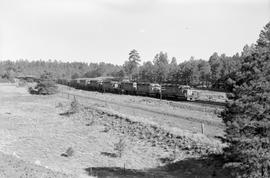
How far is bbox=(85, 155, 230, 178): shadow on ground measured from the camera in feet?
62.9

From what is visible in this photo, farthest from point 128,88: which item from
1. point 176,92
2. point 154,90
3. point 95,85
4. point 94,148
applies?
point 94,148

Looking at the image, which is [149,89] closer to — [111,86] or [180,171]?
[111,86]

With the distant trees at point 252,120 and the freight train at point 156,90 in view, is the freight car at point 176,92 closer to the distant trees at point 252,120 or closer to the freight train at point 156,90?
the freight train at point 156,90

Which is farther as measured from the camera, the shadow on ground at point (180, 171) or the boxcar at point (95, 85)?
the boxcar at point (95, 85)

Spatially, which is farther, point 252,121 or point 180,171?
point 180,171

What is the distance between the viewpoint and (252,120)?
13539 millimetres

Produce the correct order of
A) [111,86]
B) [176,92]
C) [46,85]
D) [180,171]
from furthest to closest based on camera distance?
[111,86]
[46,85]
[176,92]
[180,171]

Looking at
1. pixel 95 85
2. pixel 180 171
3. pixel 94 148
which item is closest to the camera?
pixel 180 171

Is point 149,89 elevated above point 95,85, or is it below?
below

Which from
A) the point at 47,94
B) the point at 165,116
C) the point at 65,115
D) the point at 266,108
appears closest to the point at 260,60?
the point at 266,108

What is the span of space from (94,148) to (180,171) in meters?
8.91

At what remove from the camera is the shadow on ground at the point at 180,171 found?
19.2m

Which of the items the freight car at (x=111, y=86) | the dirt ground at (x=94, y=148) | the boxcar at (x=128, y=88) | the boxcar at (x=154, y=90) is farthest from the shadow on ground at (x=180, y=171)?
the freight car at (x=111, y=86)

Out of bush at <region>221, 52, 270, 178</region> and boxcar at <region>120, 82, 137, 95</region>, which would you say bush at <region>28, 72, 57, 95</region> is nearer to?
boxcar at <region>120, 82, 137, 95</region>
